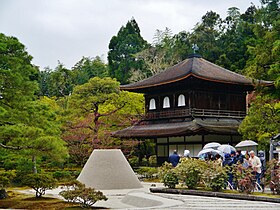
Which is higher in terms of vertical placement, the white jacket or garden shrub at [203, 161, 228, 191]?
the white jacket

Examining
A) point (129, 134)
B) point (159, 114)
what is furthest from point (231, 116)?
point (129, 134)

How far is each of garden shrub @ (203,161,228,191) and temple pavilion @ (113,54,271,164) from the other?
15.1 m

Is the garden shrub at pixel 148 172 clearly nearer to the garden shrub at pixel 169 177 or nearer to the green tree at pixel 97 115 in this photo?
the green tree at pixel 97 115

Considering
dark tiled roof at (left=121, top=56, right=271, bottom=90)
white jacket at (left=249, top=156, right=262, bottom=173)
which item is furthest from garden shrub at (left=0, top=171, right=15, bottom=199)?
dark tiled roof at (left=121, top=56, right=271, bottom=90)

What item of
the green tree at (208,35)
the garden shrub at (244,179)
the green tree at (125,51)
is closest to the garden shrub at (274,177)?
the garden shrub at (244,179)

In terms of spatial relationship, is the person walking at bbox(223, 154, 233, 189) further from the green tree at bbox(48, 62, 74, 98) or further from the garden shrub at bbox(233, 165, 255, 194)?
the green tree at bbox(48, 62, 74, 98)

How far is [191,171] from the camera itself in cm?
1802

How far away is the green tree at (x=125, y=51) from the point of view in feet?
238

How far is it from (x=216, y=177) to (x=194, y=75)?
17.9 meters

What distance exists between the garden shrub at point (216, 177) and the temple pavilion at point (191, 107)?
15.1 metres

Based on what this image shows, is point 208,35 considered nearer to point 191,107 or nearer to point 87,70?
point 87,70

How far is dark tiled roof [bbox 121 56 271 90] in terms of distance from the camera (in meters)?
35.3

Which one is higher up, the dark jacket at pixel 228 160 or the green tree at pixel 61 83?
the green tree at pixel 61 83

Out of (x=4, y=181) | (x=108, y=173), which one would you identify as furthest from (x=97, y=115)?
(x=4, y=181)
